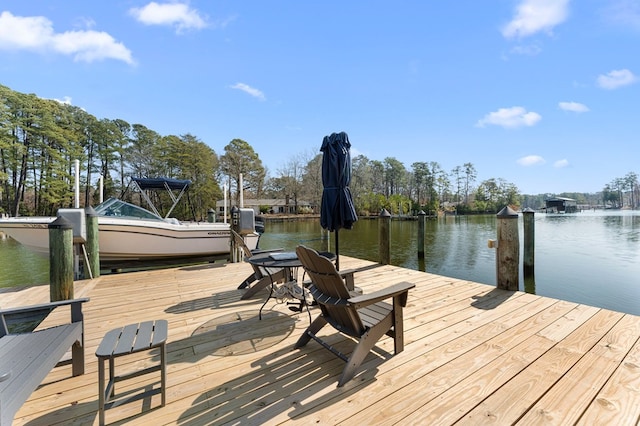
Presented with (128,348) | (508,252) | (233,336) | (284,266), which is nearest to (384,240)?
(508,252)

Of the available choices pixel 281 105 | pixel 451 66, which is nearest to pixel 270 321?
pixel 451 66

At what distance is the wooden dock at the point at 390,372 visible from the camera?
1.58m

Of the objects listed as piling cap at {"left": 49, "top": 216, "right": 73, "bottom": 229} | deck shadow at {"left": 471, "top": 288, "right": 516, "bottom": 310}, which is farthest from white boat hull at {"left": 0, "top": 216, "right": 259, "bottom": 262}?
deck shadow at {"left": 471, "top": 288, "right": 516, "bottom": 310}

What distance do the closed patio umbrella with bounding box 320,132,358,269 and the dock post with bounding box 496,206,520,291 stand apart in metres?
2.31

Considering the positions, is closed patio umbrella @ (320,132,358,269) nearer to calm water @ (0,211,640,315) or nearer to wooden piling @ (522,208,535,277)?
wooden piling @ (522,208,535,277)

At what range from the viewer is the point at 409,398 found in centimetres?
171

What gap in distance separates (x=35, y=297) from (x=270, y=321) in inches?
150

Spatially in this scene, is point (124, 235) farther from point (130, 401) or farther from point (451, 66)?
point (451, 66)

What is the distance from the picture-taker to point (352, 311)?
1901mm

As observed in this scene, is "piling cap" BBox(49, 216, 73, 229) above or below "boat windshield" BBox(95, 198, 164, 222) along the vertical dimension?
below

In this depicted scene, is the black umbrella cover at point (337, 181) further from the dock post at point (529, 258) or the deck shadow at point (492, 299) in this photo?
the dock post at point (529, 258)

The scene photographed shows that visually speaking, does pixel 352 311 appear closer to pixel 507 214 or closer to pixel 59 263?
pixel 507 214

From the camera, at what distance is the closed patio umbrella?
378cm

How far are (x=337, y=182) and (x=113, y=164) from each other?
35.1m
